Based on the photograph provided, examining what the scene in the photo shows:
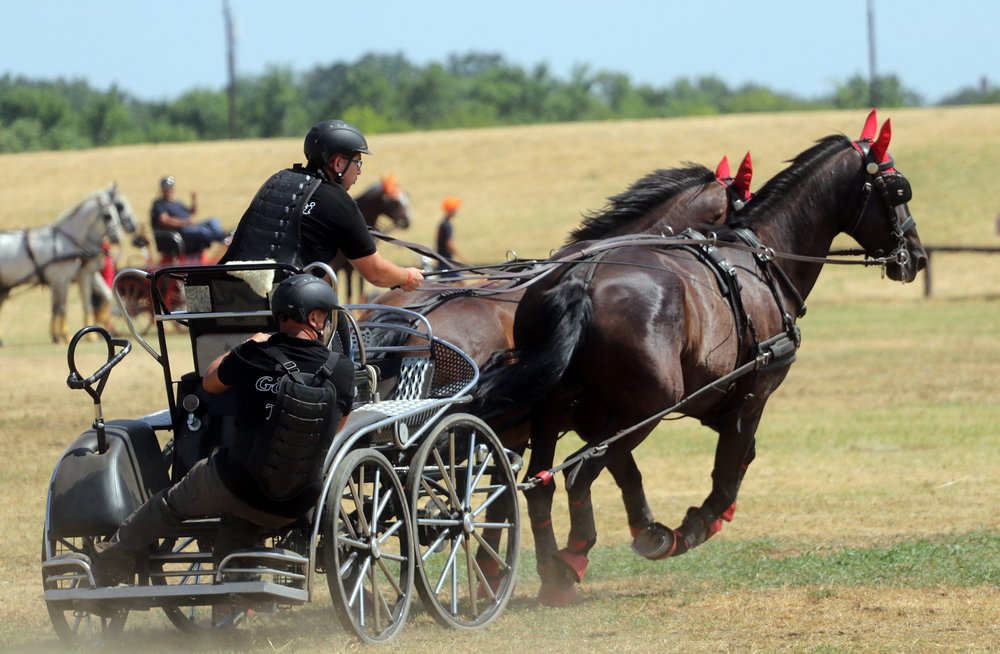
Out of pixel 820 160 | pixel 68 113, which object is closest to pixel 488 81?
pixel 68 113

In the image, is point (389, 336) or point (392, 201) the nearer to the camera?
point (389, 336)

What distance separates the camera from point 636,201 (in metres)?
8.30

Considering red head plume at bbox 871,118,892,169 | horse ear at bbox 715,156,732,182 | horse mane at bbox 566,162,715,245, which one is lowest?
horse mane at bbox 566,162,715,245

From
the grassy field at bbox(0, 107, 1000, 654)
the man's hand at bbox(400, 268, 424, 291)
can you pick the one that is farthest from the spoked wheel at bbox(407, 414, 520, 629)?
the man's hand at bbox(400, 268, 424, 291)

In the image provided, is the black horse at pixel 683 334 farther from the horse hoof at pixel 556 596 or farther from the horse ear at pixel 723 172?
the horse ear at pixel 723 172

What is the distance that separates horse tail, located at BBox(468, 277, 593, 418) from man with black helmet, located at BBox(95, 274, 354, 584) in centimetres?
156

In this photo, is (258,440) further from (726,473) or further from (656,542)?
(726,473)

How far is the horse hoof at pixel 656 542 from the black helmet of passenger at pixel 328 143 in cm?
254

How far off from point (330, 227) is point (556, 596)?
2.24 meters

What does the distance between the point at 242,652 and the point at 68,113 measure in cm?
8078

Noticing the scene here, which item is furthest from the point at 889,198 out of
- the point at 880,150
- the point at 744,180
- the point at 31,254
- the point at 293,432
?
the point at 31,254

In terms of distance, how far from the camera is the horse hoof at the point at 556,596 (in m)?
6.71

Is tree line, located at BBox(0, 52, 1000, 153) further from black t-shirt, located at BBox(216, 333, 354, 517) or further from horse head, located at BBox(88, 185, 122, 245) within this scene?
black t-shirt, located at BBox(216, 333, 354, 517)

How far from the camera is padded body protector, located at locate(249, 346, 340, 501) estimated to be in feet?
16.4
